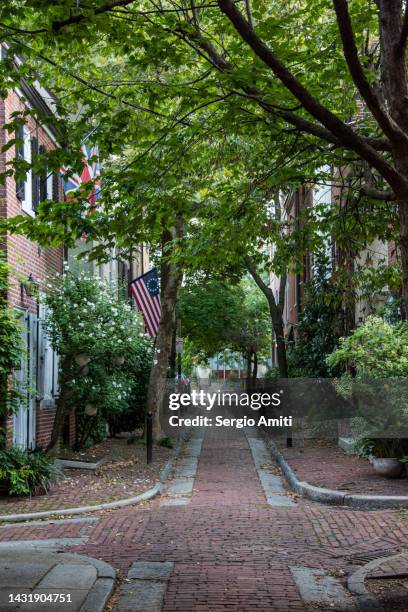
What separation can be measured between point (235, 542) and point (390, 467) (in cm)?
517

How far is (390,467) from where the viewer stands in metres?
14.0

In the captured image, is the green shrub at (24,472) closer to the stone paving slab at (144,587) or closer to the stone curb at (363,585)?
the stone paving slab at (144,587)

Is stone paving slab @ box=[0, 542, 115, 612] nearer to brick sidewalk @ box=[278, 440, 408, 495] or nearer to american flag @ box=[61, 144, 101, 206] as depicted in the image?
american flag @ box=[61, 144, 101, 206]

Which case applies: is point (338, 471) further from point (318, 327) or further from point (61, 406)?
point (318, 327)

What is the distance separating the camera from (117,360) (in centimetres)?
1780

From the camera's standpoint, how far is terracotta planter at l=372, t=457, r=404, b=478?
13.9 meters

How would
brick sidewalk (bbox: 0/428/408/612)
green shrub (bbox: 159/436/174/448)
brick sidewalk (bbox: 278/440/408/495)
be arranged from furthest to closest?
1. green shrub (bbox: 159/436/174/448)
2. brick sidewalk (bbox: 278/440/408/495)
3. brick sidewalk (bbox: 0/428/408/612)

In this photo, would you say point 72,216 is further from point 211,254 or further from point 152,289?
point 152,289

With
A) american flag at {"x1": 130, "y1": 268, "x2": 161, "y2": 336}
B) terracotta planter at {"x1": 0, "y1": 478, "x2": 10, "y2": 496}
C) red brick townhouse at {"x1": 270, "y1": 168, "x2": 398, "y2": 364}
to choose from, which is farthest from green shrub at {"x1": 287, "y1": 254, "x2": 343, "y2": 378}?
terracotta planter at {"x1": 0, "y1": 478, "x2": 10, "y2": 496}

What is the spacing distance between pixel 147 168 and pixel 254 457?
12.2 m

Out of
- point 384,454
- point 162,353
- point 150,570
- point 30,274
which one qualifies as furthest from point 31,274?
point 150,570

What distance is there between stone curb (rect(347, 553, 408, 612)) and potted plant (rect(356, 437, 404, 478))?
17.6 ft

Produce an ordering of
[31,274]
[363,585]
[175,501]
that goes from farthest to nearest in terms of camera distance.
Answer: [31,274]
[175,501]
[363,585]

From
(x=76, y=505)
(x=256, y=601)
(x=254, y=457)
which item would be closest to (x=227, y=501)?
(x=76, y=505)
